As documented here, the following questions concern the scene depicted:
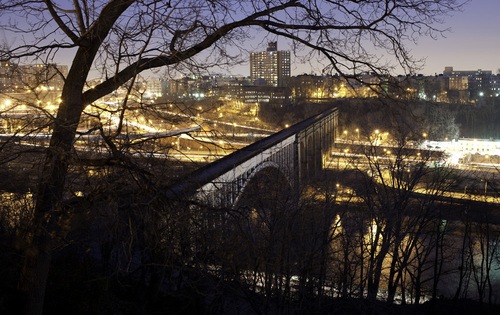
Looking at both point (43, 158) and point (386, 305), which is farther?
point (386, 305)

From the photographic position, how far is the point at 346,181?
1995cm

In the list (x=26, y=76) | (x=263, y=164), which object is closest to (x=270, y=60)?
(x=26, y=76)

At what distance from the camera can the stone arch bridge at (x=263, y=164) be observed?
5.79 m

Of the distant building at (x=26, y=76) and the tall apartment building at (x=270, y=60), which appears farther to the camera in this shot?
the tall apartment building at (x=270, y=60)

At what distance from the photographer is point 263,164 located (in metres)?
16.5

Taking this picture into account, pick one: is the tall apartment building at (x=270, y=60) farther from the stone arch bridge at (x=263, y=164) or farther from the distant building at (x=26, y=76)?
the distant building at (x=26, y=76)

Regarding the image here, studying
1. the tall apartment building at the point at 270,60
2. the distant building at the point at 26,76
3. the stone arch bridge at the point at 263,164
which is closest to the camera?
the distant building at the point at 26,76

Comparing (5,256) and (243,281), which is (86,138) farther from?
(243,281)

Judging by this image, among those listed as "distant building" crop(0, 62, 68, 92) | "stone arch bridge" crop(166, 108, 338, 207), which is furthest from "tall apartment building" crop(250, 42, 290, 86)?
"distant building" crop(0, 62, 68, 92)

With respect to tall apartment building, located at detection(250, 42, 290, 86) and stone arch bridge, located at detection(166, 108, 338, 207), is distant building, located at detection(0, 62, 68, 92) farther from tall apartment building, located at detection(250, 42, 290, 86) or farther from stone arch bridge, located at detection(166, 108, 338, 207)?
tall apartment building, located at detection(250, 42, 290, 86)

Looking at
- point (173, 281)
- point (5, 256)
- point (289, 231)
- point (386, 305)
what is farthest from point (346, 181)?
point (5, 256)

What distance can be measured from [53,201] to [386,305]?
909 cm

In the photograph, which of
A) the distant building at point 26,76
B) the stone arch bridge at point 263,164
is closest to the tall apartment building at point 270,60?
the stone arch bridge at point 263,164

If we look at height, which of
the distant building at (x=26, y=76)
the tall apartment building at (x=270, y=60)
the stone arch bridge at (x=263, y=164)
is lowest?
the stone arch bridge at (x=263, y=164)
